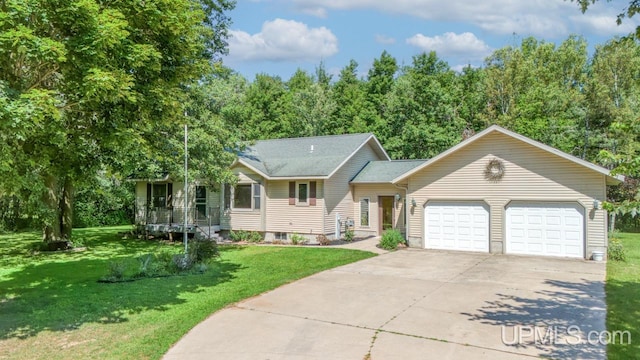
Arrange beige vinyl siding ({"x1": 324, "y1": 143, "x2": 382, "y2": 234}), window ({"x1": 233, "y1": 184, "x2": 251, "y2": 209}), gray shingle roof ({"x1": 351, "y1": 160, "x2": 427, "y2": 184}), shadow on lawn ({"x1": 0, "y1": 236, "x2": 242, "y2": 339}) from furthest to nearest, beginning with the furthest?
window ({"x1": 233, "y1": 184, "x2": 251, "y2": 209}) < gray shingle roof ({"x1": 351, "y1": 160, "x2": 427, "y2": 184}) < beige vinyl siding ({"x1": 324, "y1": 143, "x2": 382, "y2": 234}) < shadow on lawn ({"x1": 0, "y1": 236, "x2": 242, "y2": 339})

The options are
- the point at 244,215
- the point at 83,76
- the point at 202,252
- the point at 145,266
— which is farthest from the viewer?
the point at 244,215

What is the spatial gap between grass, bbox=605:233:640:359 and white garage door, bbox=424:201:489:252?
13.4 ft

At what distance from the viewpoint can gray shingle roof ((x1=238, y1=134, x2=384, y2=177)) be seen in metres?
19.2

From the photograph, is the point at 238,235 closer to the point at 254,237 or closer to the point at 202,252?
the point at 254,237

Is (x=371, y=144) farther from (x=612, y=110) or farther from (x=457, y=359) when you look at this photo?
(x=457, y=359)

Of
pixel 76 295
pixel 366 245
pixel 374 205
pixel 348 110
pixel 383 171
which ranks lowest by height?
pixel 76 295

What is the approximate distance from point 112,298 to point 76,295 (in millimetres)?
1006

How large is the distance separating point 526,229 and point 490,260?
7.38ft

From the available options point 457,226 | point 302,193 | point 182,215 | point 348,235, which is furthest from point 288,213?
point 457,226

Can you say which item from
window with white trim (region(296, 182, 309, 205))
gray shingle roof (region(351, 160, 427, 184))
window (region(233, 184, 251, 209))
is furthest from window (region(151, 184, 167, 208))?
gray shingle roof (region(351, 160, 427, 184))

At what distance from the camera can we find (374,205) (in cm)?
2064

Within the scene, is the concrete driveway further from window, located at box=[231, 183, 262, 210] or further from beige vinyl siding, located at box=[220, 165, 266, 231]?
window, located at box=[231, 183, 262, 210]

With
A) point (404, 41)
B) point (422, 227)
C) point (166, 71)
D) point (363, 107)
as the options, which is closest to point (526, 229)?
point (422, 227)

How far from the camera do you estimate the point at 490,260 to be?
13.9m
